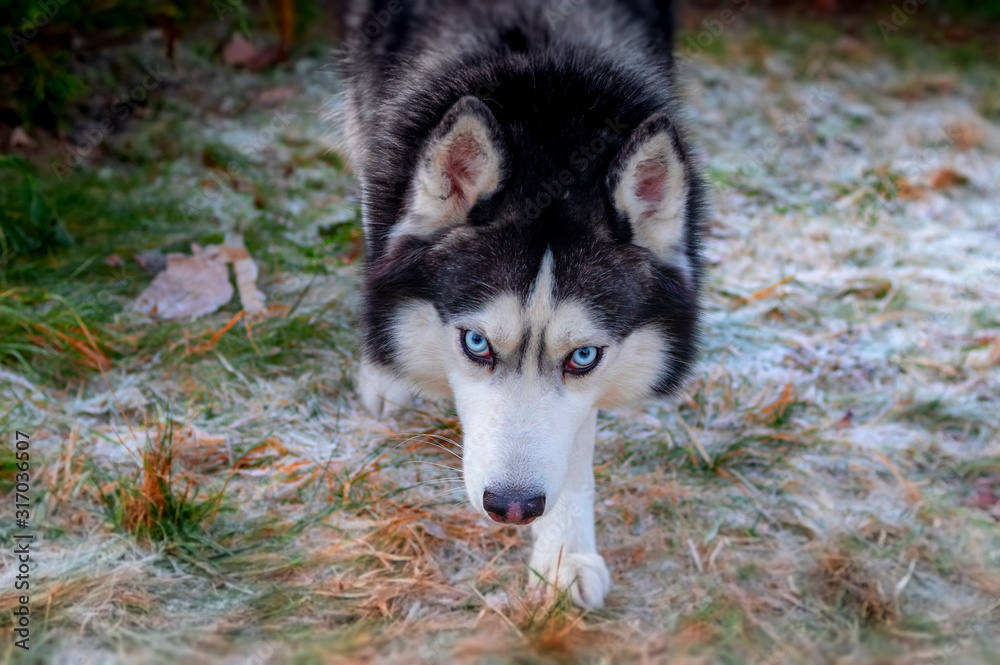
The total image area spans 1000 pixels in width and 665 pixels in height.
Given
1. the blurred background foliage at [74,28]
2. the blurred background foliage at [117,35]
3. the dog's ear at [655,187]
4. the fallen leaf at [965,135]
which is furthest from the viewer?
the fallen leaf at [965,135]

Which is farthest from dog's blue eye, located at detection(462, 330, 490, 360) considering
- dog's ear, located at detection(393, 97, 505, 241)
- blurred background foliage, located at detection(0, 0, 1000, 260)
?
blurred background foliage, located at detection(0, 0, 1000, 260)

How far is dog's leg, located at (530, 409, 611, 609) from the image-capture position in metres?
2.94

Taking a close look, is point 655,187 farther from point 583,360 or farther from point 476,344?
point 476,344

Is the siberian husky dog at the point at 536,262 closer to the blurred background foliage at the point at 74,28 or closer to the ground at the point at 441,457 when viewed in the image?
→ the ground at the point at 441,457

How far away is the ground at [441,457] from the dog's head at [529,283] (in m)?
0.60

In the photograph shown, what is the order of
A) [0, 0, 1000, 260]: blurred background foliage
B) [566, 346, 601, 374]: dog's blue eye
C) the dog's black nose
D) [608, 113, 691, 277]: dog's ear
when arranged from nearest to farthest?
the dog's black nose < [608, 113, 691, 277]: dog's ear < [566, 346, 601, 374]: dog's blue eye < [0, 0, 1000, 260]: blurred background foliage

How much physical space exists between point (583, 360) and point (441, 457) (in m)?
1.08

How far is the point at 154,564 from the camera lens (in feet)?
9.55

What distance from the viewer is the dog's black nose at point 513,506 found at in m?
2.55

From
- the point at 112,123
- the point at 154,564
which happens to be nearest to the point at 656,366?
the point at 154,564

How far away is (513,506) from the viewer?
8.37ft

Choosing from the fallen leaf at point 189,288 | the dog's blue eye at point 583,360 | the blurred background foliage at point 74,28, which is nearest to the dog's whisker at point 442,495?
the dog's blue eye at point 583,360

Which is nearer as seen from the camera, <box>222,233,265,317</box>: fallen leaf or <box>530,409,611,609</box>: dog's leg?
<box>530,409,611,609</box>: dog's leg

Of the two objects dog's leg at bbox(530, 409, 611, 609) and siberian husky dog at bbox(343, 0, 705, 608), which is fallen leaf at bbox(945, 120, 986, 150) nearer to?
siberian husky dog at bbox(343, 0, 705, 608)
